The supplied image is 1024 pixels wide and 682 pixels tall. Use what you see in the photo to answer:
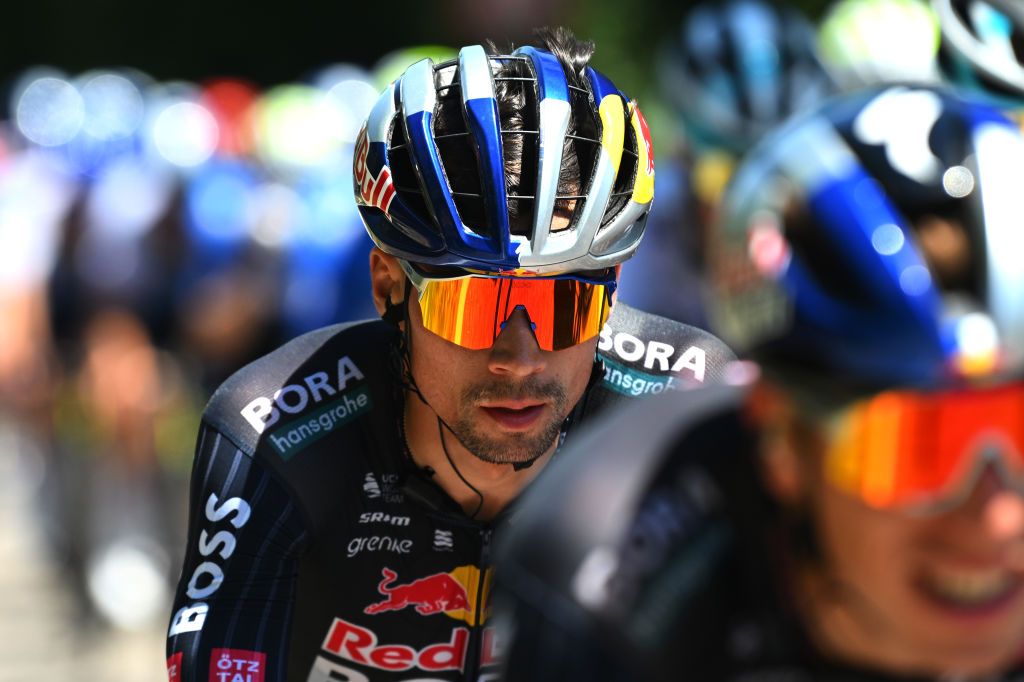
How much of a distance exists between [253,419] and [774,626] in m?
1.64

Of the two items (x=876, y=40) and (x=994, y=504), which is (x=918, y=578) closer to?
(x=994, y=504)

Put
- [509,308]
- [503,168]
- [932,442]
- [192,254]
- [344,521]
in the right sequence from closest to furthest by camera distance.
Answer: [932,442]
[509,308]
[503,168]
[344,521]
[192,254]

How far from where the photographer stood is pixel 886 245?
235 cm

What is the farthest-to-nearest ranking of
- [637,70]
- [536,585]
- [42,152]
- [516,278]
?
[637,70]
[42,152]
[516,278]
[536,585]

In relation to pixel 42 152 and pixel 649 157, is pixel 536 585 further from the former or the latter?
pixel 42 152

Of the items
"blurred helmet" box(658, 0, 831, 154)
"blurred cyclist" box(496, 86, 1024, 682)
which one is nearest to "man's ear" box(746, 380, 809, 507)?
"blurred cyclist" box(496, 86, 1024, 682)

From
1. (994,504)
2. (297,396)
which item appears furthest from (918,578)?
(297,396)

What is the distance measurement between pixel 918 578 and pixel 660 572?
13.4 inches

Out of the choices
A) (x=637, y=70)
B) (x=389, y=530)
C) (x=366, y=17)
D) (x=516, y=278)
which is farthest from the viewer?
(x=366, y=17)

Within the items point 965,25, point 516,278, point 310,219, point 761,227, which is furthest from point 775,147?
point 310,219

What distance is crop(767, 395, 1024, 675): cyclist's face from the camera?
2336 millimetres

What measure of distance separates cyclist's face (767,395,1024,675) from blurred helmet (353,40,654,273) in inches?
51.3

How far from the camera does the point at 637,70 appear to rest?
15734mm

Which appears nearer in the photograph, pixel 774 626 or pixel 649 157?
pixel 774 626
